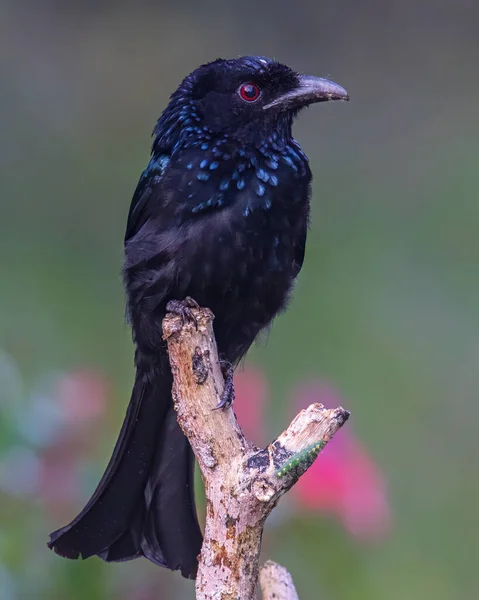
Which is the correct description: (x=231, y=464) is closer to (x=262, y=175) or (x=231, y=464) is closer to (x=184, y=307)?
(x=184, y=307)

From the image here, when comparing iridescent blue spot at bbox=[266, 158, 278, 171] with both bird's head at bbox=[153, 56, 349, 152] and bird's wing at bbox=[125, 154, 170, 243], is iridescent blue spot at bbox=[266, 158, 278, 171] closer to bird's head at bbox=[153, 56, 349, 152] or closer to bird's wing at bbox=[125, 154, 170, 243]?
bird's head at bbox=[153, 56, 349, 152]

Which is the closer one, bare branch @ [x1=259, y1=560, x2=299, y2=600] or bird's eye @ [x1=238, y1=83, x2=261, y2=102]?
bare branch @ [x1=259, y1=560, x2=299, y2=600]

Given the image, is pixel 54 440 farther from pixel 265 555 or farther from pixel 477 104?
pixel 477 104

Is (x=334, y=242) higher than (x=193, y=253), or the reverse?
(x=334, y=242)

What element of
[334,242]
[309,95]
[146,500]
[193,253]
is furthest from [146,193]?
[334,242]

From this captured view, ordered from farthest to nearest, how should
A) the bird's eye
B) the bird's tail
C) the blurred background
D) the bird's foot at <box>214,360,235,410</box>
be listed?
the blurred background, the bird's eye, the bird's tail, the bird's foot at <box>214,360,235,410</box>

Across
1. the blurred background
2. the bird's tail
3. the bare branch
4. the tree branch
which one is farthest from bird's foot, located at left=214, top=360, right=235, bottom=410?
the blurred background

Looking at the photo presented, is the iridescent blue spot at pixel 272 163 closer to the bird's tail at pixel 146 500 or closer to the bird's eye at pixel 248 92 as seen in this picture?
the bird's eye at pixel 248 92

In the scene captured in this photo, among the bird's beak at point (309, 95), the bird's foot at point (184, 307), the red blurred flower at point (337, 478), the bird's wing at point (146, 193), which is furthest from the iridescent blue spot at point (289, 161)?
the red blurred flower at point (337, 478)
